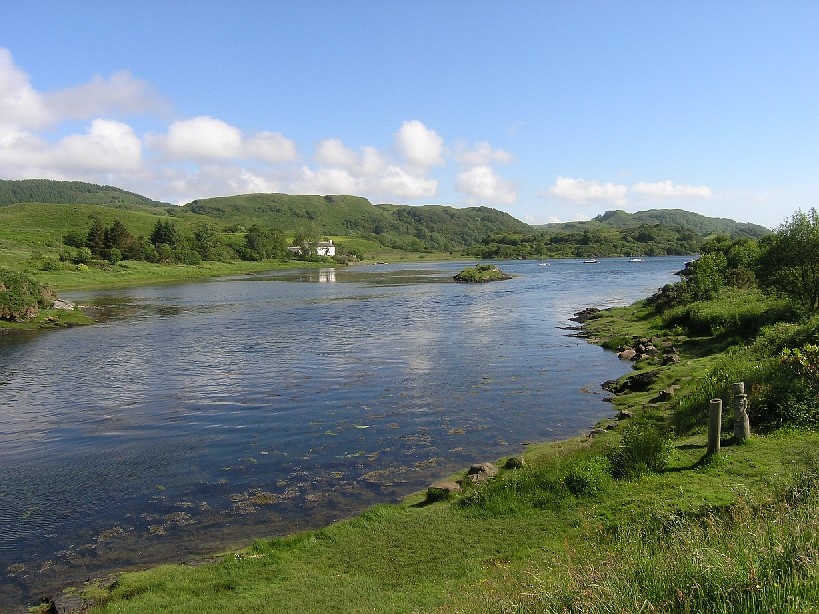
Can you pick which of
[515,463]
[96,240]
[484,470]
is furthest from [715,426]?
[96,240]

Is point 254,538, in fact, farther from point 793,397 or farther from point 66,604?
point 793,397

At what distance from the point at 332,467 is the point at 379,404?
8.40m

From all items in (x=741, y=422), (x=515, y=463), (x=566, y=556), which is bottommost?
(x=515, y=463)

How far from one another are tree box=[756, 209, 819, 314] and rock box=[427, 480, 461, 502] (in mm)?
25030

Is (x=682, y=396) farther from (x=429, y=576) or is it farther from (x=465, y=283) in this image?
(x=465, y=283)

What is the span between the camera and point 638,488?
46.6 feet

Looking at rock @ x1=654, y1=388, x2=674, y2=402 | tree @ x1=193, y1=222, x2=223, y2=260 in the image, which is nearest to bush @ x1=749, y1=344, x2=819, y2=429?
rock @ x1=654, y1=388, x2=674, y2=402

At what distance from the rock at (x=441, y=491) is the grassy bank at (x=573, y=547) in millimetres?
369

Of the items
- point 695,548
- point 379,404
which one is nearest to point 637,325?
point 379,404

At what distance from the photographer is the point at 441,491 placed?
1625 cm

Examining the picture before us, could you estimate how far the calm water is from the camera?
52.9 feet

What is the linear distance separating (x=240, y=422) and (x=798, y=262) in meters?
30.3

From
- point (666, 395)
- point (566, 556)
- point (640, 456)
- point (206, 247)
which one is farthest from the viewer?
point (206, 247)

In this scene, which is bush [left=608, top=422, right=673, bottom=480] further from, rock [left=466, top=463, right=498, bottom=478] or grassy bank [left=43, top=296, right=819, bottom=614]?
rock [left=466, top=463, right=498, bottom=478]
